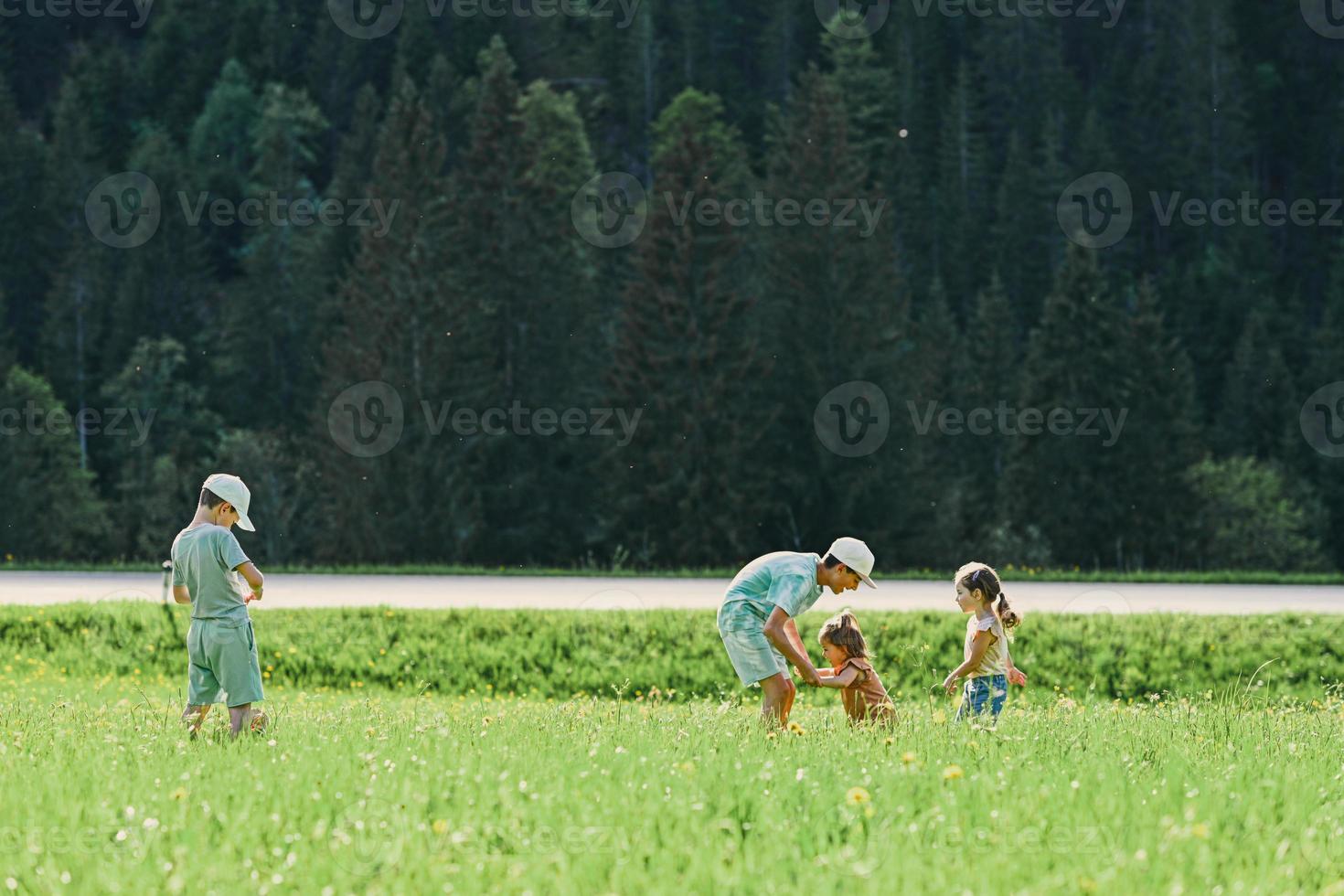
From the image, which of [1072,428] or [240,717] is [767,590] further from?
[1072,428]

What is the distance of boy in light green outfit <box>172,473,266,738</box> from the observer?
8.46 metres

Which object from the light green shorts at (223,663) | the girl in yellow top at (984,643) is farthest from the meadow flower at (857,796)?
the light green shorts at (223,663)

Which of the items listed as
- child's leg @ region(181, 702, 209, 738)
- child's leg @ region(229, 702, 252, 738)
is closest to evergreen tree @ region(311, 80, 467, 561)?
child's leg @ region(181, 702, 209, 738)

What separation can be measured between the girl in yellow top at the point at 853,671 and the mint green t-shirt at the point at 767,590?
11.6 inches

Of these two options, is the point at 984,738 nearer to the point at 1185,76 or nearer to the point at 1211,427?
the point at 1211,427

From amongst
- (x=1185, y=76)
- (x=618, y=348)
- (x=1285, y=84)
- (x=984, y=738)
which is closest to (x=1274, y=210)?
(x=1185, y=76)

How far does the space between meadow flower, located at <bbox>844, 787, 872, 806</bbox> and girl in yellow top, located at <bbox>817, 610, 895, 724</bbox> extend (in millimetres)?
2419

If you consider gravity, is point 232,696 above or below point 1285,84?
below

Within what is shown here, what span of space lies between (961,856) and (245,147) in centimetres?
9328

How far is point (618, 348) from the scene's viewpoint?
52219 mm

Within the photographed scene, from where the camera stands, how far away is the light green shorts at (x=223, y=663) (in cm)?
853

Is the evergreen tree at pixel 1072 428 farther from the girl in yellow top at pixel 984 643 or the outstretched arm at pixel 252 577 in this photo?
the outstretched arm at pixel 252 577

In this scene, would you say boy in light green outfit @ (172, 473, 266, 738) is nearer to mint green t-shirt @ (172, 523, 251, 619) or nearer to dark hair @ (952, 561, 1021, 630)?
mint green t-shirt @ (172, 523, 251, 619)

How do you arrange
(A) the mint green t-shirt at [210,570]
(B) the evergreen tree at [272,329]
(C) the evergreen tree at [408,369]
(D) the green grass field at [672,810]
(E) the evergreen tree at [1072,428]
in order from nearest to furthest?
(D) the green grass field at [672,810] → (A) the mint green t-shirt at [210,570] → (C) the evergreen tree at [408,369] → (E) the evergreen tree at [1072,428] → (B) the evergreen tree at [272,329]
